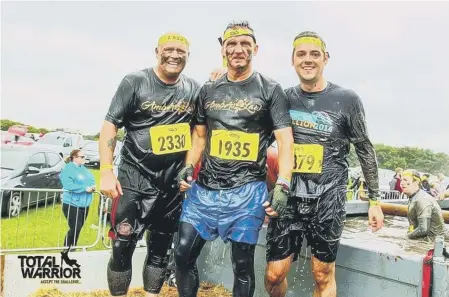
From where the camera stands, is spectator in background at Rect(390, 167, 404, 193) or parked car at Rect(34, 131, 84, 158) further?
parked car at Rect(34, 131, 84, 158)

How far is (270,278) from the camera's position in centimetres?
339

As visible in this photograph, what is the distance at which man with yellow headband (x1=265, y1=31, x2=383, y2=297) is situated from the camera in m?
3.28

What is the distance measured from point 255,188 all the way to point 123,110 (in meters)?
1.20

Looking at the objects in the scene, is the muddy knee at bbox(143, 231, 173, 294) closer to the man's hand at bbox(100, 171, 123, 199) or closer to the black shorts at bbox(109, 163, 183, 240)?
the black shorts at bbox(109, 163, 183, 240)

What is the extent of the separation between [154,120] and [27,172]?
23.8ft

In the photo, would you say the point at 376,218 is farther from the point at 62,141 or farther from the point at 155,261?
the point at 62,141

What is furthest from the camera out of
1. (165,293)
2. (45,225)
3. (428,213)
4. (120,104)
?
(45,225)

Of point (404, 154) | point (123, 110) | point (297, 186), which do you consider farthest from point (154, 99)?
point (404, 154)

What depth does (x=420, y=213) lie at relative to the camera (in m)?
5.04

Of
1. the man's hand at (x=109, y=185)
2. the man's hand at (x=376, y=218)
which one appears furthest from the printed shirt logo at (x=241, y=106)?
the man's hand at (x=376, y=218)

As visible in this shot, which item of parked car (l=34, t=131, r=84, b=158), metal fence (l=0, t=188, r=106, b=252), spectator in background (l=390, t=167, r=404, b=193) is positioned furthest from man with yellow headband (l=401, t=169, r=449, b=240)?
parked car (l=34, t=131, r=84, b=158)

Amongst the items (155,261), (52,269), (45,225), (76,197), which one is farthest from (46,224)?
(155,261)

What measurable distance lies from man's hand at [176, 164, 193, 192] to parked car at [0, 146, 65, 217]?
19.9 ft

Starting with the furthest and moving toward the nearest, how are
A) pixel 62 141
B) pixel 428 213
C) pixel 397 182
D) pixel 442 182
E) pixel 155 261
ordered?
pixel 62 141
pixel 442 182
pixel 397 182
pixel 428 213
pixel 155 261
